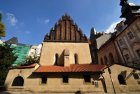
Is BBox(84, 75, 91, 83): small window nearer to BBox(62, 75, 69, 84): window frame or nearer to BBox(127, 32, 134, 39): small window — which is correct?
BBox(62, 75, 69, 84): window frame

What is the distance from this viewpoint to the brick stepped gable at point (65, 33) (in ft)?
74.1

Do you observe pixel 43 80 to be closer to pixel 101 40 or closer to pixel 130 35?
pixel 130 35

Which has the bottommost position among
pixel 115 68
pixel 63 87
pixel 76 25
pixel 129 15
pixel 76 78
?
pixel 63 87

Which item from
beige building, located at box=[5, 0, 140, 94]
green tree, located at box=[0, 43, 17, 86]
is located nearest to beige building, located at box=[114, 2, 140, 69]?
beige building, located at box=[5, 0, 140, 94]

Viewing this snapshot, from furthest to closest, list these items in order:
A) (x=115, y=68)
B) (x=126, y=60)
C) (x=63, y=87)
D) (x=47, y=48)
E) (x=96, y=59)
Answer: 1. (x=96, y=59)
2. (x=126, y=60)
3. (x=47, y=48)
4. (x=115, y=68)
5. (x=63, y=87)

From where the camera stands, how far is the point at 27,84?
15.9m

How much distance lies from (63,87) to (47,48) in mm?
8226

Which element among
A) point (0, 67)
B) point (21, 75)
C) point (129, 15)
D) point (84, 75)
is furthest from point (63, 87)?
point (129, 15)

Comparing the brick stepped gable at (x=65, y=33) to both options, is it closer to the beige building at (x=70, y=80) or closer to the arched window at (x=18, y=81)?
the beige building at (x=70, y=80)

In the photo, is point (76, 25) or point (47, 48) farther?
point (76, 25)

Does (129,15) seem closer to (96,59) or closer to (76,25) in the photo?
(76,25)

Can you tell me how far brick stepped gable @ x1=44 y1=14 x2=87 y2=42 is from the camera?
22.6 m

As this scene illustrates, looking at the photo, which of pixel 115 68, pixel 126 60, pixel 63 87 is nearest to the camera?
pixel 63 87

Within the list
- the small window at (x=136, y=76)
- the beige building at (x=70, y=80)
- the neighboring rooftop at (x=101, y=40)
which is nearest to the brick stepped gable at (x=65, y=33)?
the beige building at (x=70, y=80)
